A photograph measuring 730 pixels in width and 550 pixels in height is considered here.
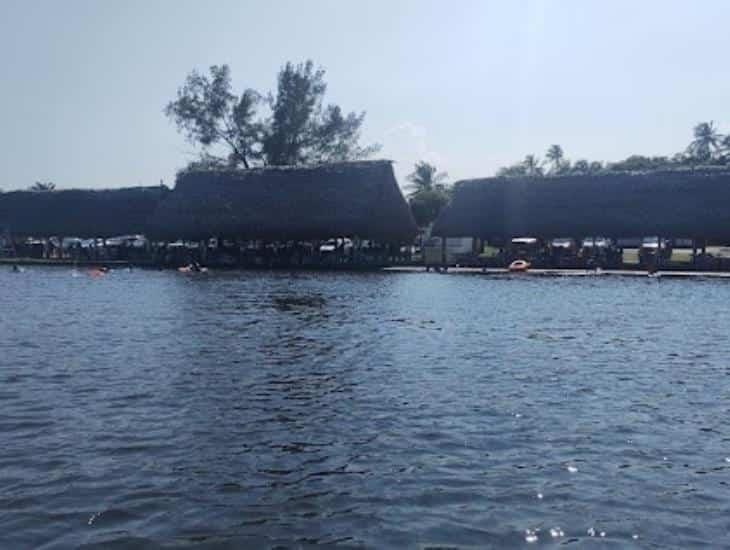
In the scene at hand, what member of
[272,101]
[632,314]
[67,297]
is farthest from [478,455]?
[272,101]

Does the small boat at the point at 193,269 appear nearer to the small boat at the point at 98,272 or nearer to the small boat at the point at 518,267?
the small boat at the point at 98,272

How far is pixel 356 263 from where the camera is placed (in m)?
47.9

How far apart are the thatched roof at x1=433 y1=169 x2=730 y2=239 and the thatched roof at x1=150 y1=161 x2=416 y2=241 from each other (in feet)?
12.9

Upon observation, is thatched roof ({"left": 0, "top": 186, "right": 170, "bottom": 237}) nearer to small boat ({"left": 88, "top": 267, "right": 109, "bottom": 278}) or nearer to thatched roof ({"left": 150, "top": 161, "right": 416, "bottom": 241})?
thatched roof ({"left": 150, "top": 161, "right": 416, "bottom": 241})

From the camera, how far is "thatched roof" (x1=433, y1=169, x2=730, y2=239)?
4181cm

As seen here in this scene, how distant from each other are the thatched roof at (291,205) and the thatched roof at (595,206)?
3923 millimetres

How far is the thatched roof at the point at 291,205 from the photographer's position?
4662cm

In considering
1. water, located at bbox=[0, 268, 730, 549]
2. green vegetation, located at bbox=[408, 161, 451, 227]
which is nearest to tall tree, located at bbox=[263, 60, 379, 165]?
green vegetation, located at bbox=[408, 161, 451, 227]

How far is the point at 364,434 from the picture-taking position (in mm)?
10211

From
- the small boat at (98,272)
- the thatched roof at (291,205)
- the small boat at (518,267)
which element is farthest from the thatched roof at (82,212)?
the small boat at (518,267)

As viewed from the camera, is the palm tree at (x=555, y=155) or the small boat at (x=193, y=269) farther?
the palm tree at (x=555, y=155)

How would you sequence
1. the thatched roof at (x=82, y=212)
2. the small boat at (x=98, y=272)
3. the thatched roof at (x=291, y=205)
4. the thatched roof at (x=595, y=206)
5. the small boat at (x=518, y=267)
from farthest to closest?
the thatched roof at (x=82, y=212) → the thatched roof at (x=291, y=205) → the small boat at (x=98, y=272) → the small boat at (x=518, y=267) → the thatched roof at (x=595, y=206)

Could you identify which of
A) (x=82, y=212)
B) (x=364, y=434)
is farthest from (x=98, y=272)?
(x=364, y=434)

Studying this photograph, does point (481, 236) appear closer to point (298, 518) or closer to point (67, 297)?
point (67, 297)
